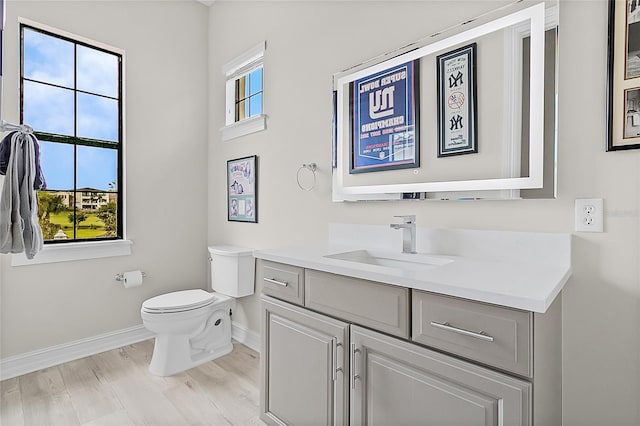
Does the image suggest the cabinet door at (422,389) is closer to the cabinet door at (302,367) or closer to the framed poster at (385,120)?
the cabinet door at (302,367)

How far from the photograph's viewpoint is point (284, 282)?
5.13ft

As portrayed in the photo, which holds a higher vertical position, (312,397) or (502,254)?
(502,254)

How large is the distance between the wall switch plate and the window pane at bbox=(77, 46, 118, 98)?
10.2ft

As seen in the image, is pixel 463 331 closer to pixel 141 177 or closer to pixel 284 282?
pixel 284 282

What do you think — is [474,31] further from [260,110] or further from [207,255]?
[207,255]

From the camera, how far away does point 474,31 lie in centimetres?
148

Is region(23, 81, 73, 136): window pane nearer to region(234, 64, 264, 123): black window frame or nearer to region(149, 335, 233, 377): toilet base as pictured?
region(234, 64, 264, 123): black window frame

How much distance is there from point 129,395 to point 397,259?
5.76 feet

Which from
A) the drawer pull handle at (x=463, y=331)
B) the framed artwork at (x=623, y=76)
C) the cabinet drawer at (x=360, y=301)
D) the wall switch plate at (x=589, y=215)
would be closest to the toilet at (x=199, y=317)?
the cabinet drawer at (x=360, y=301)

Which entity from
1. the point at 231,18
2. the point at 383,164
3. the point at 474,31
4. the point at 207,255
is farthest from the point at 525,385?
the point at 231,18

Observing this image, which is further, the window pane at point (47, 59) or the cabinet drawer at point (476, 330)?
the window pane at point (47, 59)

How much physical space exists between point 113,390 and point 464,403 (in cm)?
204

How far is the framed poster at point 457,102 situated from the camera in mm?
1498

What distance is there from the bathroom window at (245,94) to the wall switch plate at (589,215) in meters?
2.00
